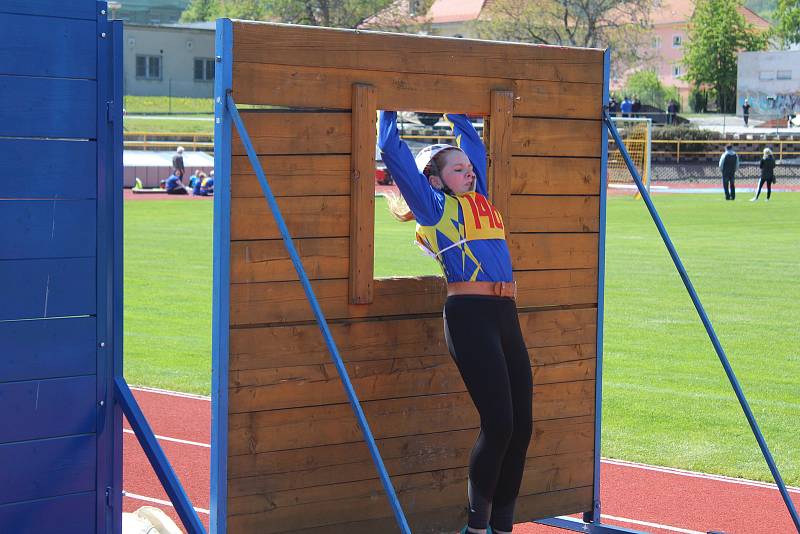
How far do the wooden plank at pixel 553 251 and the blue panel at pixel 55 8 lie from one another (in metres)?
2.57

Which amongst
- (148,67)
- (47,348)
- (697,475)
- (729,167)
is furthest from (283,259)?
(148,67)

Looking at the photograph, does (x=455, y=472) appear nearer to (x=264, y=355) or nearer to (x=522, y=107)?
(x=264, y=355)

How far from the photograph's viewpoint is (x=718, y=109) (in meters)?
98.9

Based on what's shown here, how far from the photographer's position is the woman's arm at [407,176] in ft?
17.9

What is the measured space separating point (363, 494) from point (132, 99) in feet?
228

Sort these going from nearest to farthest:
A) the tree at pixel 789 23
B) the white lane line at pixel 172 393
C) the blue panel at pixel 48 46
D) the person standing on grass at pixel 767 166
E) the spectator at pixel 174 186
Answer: the blue panel at pixel 48 46 → the white lane line at pixel 172 393 → the person standing on grass at pixel 767 166 → the spectator at pixel 174 186 → the tree at pixel 789 23

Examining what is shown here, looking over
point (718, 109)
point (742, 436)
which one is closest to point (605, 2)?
point (718, 109)

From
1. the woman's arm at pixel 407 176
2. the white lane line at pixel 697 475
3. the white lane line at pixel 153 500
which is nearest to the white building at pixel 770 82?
the white lane line at pixel 697 475

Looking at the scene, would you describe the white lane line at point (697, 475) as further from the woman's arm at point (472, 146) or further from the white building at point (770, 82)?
the white building at point (770, 82)

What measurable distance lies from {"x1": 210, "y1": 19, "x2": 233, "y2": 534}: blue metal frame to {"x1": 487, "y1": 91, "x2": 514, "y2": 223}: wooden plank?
1.62 meters

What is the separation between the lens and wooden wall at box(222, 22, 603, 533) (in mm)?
5445

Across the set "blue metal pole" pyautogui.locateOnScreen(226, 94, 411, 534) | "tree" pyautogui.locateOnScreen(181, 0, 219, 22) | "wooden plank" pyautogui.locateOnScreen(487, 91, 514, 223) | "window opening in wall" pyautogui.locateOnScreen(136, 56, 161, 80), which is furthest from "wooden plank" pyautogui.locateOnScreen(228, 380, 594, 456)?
"tree" pyautogui.locateOnScreen(181, 0, 219, 22)

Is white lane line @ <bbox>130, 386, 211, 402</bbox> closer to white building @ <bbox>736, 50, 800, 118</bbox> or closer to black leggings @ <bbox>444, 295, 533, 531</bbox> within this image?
black leggings @ <bbox>444, 295, 533, 531</bbox>

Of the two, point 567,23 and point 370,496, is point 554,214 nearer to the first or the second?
point 370,496
